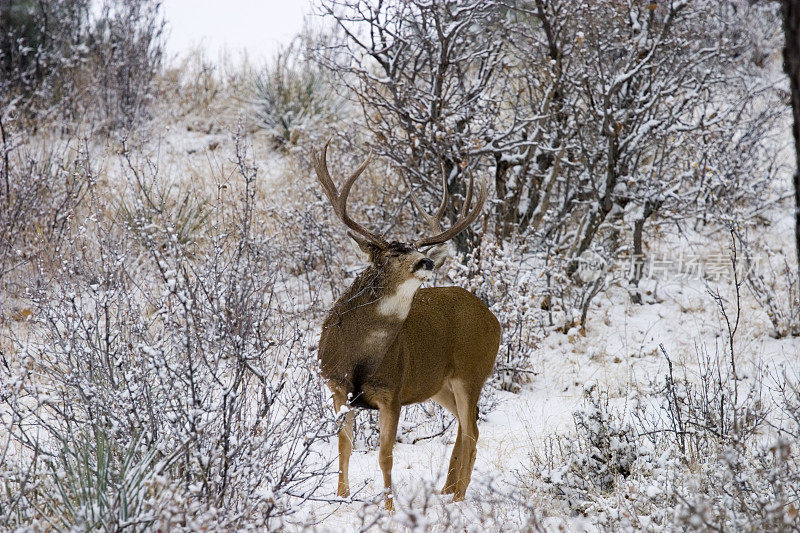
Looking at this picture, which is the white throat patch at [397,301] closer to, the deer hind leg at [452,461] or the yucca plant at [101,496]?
the deer hind leg at [452,461]

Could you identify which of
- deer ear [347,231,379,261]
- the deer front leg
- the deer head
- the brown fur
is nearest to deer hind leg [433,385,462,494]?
the brown fur

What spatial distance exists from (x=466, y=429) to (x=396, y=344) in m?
0.81

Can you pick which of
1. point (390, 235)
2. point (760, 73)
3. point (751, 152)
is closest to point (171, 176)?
point (390, 235)

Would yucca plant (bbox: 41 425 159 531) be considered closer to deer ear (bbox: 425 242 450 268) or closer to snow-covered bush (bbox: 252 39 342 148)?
deer ear (bbox: 425 242 450 268)

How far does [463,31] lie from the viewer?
770 cm

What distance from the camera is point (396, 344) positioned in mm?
4254

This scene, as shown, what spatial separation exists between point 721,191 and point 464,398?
6.19 m

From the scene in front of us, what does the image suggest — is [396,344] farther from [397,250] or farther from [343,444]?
[343,444]

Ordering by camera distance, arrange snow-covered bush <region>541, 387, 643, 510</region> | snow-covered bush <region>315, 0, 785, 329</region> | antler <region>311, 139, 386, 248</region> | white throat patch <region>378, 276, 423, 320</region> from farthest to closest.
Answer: snow-covered bush <region>315, 0, 785, 329</region> < antler <region>311, 139, 386, 248</region> < white throat patch <region>378, 276, 423, 320</region> < snow-covered bush <region>541, 387, 643, 510</region>

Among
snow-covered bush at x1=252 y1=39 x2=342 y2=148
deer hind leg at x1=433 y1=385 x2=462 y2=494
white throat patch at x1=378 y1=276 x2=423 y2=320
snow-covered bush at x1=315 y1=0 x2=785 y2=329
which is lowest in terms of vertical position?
deer hind leg at x1=433 y1=385 x2=462 y2=494

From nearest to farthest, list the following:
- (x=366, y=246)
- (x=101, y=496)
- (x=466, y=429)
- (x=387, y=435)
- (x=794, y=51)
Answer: (x=794, y=51) → (x=101, y=496) → (x=387, y=435) → (x=366, y=246) → (x=466, y=429)

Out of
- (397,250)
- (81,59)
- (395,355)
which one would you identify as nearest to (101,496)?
(395,355)

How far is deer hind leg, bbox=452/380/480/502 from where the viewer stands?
4.52 m

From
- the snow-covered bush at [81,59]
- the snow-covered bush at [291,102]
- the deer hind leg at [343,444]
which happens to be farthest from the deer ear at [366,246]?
the snow-covered bush at [81,59]
